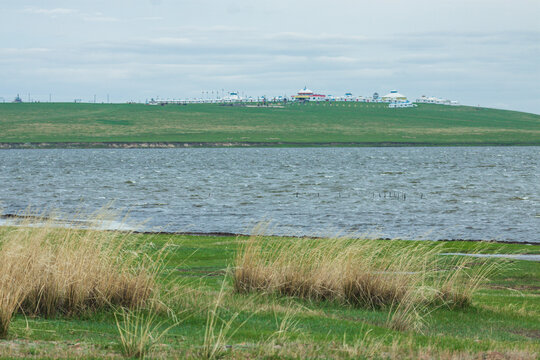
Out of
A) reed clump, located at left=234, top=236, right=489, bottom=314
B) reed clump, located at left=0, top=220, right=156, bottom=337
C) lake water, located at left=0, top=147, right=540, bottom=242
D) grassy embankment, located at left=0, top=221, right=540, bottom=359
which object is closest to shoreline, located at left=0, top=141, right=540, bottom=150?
lake water, located at left=0, top=147, right=540, bottom=242

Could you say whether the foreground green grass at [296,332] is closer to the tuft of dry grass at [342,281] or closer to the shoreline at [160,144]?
the tuft of dry grass at [342,281]

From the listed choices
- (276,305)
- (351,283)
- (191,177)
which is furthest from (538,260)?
(191,177)

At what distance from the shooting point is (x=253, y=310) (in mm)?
13125

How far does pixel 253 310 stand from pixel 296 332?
7.15ft

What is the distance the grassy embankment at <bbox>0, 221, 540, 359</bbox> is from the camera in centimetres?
977

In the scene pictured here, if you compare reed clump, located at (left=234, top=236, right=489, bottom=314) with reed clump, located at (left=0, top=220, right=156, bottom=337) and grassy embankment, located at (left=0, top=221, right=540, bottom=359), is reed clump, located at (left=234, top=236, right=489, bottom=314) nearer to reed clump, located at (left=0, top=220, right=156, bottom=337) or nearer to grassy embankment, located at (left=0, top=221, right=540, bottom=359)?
grassy embankment, located at (left=0, top=221, right=540, bottom=359)

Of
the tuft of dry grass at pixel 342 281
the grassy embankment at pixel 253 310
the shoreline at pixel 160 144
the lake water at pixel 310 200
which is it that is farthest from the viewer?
the shoreline at pixel 160 144

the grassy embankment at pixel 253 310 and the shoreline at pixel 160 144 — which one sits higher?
the grassy embankment at pixel 253 310

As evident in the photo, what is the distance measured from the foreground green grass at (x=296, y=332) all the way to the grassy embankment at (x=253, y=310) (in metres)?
0.03

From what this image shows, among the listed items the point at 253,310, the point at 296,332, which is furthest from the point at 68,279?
the point at 296,332

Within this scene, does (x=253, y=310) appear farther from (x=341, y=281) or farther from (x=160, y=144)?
(x=160, y=144)

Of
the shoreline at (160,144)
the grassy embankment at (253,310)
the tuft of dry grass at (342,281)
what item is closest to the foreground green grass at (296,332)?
the grassy embankment at (253,310)

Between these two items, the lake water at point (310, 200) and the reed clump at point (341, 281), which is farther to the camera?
the lake water at point (310, 200)

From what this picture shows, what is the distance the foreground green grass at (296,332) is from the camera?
9523 mm
